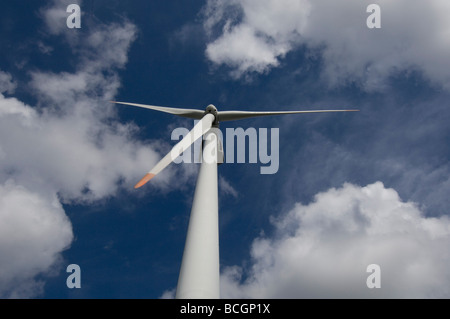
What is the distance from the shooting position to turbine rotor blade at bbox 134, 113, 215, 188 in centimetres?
1711

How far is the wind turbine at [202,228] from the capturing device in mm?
13156

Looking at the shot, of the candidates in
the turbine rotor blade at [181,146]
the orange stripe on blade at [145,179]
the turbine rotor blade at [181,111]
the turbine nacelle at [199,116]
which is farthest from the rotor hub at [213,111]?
the orange stripe on blade at [145,179]

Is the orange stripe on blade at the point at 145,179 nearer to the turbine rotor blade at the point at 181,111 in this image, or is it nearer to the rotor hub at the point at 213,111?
the rotor hub at the point at 213,111

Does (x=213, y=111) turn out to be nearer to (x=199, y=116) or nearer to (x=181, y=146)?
(x=199, y=116)

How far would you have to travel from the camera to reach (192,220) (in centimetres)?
1642

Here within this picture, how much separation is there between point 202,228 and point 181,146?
782 cm

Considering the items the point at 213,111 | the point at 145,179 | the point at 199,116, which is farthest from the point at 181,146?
the point at 199,116

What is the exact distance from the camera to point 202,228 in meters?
15.7

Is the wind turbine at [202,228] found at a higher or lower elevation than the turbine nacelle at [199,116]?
lower

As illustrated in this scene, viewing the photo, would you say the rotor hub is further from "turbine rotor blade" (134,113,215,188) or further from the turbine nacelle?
"turbine rotor blade" (134,113,215,188)

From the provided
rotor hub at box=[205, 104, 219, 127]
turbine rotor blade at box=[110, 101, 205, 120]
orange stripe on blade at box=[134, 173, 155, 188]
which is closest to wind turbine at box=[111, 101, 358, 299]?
orange stripe on blade at box=[134, 173, 155, 188]
